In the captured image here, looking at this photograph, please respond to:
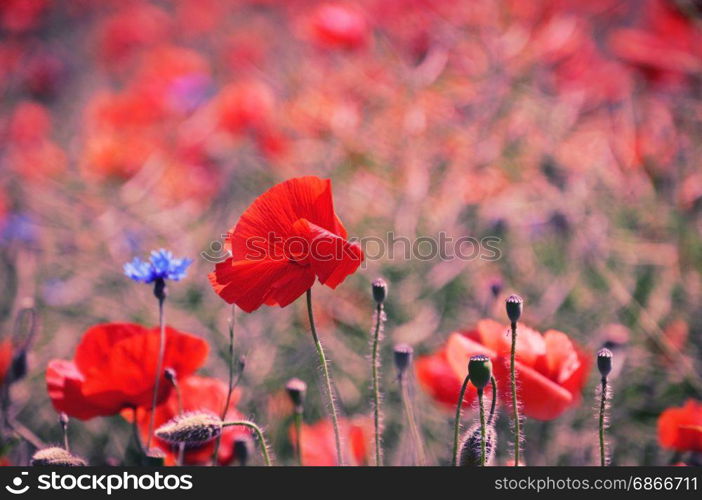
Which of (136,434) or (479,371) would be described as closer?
(479,371)

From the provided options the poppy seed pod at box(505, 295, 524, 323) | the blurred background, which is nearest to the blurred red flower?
the blurred background

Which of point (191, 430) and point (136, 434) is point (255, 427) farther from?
point (136, 434)

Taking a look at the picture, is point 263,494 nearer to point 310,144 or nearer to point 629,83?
point 310,144

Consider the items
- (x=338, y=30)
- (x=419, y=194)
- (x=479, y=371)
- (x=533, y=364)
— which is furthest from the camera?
(x=338, y=30)

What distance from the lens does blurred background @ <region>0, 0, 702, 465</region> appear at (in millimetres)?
913

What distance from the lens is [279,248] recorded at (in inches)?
18.6

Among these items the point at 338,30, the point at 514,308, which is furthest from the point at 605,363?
the point at 338,30

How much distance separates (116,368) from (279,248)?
150 mm

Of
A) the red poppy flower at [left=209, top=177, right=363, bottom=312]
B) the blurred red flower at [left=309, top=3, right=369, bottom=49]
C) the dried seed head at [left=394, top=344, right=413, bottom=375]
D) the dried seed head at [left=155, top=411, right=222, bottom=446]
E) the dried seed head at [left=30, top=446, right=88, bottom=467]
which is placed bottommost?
the dried seed head at [left=30, top=446, right=88, bottom=467]

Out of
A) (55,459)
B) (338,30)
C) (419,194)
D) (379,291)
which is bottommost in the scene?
(55,459)

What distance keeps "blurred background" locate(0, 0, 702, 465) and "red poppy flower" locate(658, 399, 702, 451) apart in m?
0.11

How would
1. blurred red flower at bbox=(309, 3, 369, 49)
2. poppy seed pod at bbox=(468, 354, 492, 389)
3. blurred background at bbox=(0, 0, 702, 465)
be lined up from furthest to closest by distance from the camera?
blurred red flower at bbox=(309, 3, 369, 49) < blurred background at bbox=(0, 0, 702, 465) < poppy seed pod at bbox=(468, 354, 492, 389)

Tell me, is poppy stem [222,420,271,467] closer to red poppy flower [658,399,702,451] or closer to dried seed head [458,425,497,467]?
dried seed head [458,425,497,467]

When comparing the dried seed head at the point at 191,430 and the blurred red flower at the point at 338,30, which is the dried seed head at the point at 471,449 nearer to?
the dried seed head at the point at 191,430
